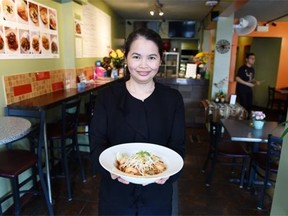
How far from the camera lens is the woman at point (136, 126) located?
1095 millimetres

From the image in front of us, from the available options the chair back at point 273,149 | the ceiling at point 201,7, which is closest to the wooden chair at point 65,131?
the chair back at point 273,149

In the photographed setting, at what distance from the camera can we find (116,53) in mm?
4703

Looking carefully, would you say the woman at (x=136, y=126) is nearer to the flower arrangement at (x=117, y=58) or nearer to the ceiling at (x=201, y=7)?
the ceiling at (x=201, y=7)

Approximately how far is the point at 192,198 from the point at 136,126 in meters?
1.77

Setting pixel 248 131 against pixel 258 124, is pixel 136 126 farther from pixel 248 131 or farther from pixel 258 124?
pixel 258 124

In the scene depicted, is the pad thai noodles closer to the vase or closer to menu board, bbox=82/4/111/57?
the vase

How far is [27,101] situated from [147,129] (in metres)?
1.79

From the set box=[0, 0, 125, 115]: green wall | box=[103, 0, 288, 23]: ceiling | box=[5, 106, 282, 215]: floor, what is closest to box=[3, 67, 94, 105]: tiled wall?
box=[0, 0, 125, 115]: green wall

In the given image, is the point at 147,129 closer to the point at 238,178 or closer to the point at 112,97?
the point at 112,97

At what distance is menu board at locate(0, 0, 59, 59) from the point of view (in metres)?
2.17


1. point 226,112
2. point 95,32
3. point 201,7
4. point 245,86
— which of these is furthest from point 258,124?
point 201,7

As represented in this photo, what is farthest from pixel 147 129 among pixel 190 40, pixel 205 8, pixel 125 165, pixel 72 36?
pixel 190 40

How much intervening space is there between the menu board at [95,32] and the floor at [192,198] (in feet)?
7.03

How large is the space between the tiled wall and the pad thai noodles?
5.68 feet
